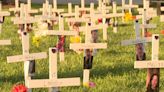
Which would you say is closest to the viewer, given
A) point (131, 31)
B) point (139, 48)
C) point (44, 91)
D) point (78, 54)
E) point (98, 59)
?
point (44, 91)

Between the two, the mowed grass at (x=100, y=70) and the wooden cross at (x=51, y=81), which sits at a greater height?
the wooden cross at (x=51, y=81)

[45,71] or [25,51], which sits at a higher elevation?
[25,51]

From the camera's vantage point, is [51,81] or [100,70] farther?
[100,70]

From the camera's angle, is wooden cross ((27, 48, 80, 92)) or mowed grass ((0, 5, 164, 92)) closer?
wooden cross ((27, 48, 80, 92))

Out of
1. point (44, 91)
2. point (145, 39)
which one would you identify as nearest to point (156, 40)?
point (145, 39)

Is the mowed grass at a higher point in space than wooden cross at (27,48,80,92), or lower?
lower

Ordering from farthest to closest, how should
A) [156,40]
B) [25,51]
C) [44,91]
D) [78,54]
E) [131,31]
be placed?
[131,31], [78,54], [44,91], [25,51], [156,40]

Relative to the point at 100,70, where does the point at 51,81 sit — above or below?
above

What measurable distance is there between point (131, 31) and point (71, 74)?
918 cm

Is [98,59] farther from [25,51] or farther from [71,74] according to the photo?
[25,51]

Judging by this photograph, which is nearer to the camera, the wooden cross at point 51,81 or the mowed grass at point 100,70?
the wooden cross at point 51,81

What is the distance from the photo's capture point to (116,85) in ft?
26.8

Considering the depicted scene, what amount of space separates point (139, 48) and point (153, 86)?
2.74 metres

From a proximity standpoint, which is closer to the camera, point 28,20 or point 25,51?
point 25,51
